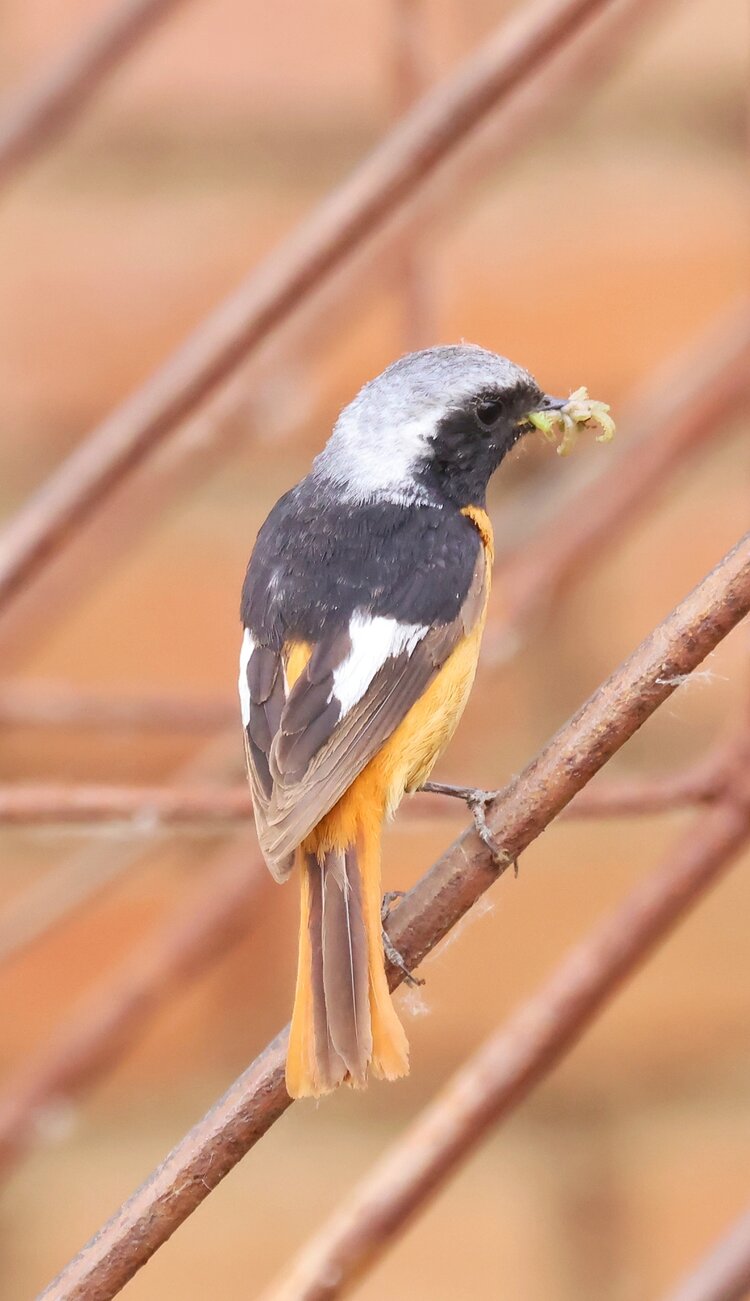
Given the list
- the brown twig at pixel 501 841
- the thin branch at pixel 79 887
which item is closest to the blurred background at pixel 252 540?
the thin branch at pixel 79 887

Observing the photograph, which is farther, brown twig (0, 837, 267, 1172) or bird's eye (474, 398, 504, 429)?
brown twig (0, 837, 267, 1172)

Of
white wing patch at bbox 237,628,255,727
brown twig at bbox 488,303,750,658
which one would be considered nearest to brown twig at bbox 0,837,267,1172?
brown twig at bbox 488,303,750,658

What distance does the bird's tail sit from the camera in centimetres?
87

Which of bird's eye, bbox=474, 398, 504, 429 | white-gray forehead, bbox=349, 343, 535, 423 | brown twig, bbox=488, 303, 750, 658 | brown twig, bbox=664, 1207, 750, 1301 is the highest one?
brown twig, bbox=488, 303, 750, 658

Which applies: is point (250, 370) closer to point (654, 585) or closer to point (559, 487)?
point (559, 487)

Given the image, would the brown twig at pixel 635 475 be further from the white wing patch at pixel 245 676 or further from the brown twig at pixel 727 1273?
the brown twig at pixel 727 1273

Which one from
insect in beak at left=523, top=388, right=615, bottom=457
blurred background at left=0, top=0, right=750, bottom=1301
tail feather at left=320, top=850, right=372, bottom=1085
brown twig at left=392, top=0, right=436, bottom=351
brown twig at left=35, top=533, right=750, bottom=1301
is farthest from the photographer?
blurred background at left=0, top=0, right=750, bottom=1301

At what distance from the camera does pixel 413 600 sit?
1130mm

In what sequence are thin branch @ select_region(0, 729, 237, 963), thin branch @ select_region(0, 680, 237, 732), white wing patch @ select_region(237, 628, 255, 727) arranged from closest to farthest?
white wing patch @ select_region(237, 628, 255, 727), thin branch @ select_region(0, 680, 237, 732), thin branch @ select_region(0, 729, 237, 963)

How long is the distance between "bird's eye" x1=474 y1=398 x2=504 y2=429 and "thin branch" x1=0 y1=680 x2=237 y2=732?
475mm

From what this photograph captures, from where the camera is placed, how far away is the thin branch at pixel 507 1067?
82 cm

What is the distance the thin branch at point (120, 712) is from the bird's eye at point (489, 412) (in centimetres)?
48

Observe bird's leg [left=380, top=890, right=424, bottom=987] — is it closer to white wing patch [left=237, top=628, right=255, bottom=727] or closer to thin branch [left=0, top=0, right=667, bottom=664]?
white wing patch [left=237, top=628, right=255, bottom=727]

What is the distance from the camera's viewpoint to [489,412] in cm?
123
